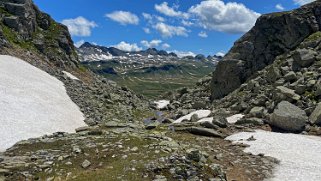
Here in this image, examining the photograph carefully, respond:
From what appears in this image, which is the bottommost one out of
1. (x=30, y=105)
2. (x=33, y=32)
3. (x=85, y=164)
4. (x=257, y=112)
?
(x=85, y=164)

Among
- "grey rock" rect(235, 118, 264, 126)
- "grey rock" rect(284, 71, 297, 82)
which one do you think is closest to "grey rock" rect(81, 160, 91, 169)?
"grey rock" rect(235, 118, 264, 126)

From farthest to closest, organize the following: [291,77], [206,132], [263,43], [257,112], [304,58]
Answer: [263,43] < [304,58] < [291,77] < [257,112] < [206,132]

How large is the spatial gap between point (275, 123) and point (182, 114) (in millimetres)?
30028

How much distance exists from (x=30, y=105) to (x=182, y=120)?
1079 inches

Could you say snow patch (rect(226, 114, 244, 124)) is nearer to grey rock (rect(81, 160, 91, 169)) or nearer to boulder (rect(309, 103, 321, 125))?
boulder (rect(309, 103, 321, 125))

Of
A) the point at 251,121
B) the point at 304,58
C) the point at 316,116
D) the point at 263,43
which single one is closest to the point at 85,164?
the point at 251,121

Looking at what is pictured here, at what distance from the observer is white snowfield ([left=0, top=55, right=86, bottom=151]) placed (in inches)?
1529

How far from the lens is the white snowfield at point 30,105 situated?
3884 cm

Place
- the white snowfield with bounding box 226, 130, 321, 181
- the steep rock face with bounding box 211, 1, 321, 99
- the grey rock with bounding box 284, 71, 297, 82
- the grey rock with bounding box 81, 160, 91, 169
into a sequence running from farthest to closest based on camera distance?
the steep rock face with bounding box 211, 1, 321, 99 → the grey rock with bounding box 284, 71, 297, 82 → the white snowfield with bounding box 226, 130, 321, 181 → the grey rock with bounding box 81, 160, 91, 169

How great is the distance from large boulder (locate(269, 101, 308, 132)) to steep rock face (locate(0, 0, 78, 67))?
57029mm

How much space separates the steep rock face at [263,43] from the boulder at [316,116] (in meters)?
37.2

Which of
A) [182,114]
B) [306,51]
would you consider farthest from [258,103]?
[182,114]

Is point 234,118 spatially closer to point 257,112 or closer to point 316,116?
point 257,112

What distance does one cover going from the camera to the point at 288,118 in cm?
4575
